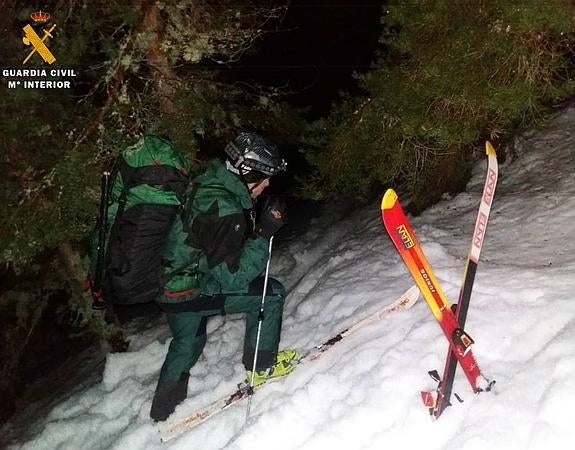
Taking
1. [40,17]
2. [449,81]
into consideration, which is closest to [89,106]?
[40,17]

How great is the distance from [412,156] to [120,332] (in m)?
5.09

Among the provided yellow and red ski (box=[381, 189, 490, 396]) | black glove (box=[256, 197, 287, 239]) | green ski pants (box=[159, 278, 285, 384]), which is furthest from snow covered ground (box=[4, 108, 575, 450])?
black glove (box=[256, 197, 287, 239])

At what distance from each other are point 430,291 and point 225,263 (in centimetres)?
170

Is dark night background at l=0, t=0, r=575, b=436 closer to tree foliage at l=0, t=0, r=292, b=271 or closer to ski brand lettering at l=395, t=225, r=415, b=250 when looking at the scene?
tree foliage at l=0, t=0, r=292, b=271

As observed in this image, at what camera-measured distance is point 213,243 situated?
4.27 m

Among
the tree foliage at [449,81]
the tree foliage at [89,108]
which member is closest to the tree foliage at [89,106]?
the tree foliage at [89,108]

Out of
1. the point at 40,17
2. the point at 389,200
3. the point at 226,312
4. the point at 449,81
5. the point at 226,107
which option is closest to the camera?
the point at 389,200

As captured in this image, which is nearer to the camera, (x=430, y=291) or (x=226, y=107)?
(x=430, y=291)

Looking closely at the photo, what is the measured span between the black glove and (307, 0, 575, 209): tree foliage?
194 centimetres

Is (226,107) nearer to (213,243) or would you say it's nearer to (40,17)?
(40,17)

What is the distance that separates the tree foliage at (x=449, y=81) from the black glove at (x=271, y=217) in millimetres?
1940

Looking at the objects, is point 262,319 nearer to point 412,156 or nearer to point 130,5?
point 412,156

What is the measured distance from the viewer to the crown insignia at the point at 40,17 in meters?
6.38

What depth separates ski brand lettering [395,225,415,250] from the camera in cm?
367
